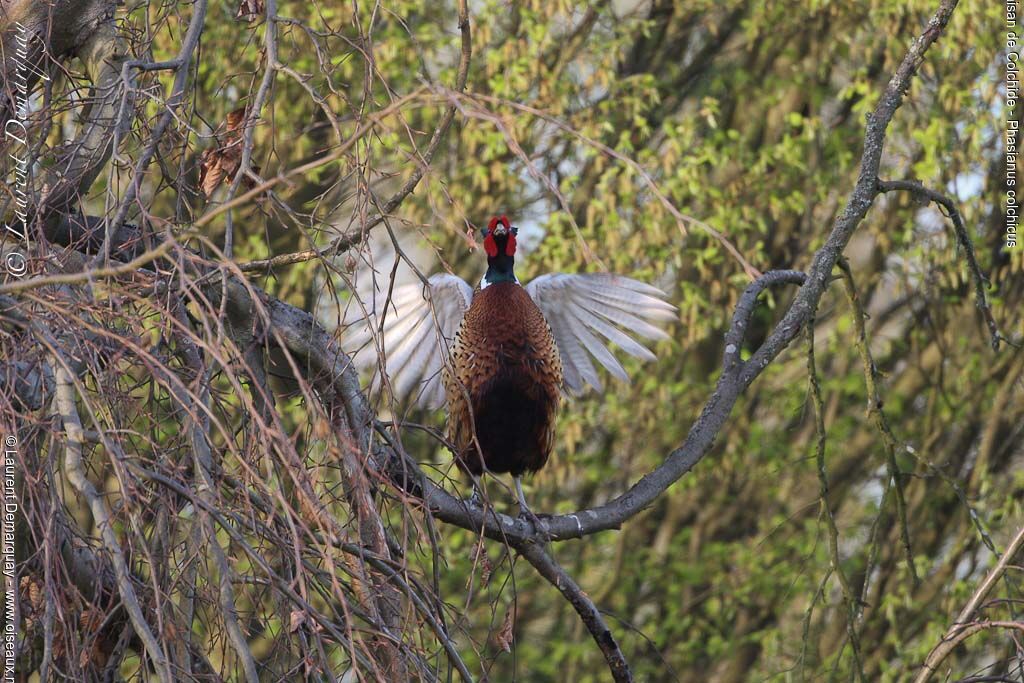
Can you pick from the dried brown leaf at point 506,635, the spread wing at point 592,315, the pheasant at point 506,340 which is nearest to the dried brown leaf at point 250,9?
the dried brown leaf at point 506,635

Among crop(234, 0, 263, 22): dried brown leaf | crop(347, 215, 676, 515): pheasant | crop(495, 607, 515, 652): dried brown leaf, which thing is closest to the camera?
crop(495, 607, 515, 652): dried brown leaf

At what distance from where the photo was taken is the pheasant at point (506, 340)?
12.8 ft

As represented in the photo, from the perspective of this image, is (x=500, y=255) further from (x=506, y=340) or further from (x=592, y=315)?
(x=592, y=315)

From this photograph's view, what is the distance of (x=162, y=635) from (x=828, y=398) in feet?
18.8

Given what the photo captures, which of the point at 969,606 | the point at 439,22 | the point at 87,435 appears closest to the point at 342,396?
the point at 87,435

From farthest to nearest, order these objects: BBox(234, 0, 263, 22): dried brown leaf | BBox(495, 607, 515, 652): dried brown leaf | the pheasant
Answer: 1. the pheasant
2. BBox(234, 0, 263, 22): dried brown leaf
3. BBox(495, 607, 515, 652): dried brown leaf

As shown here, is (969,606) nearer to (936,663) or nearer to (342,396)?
(936,663)

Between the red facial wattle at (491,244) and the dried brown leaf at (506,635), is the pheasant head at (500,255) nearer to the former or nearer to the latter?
the red facial wattle at (491,244)

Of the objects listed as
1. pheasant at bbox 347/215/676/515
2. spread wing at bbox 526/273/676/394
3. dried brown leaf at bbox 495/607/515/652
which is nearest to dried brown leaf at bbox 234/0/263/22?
dried brown leaf at bbox 495/607/515/652

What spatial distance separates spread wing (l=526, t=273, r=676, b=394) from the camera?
3926 millimetres

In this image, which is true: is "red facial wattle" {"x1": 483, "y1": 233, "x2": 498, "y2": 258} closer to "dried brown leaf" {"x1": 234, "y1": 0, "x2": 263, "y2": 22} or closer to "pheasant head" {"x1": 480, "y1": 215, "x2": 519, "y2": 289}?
"pheasant head" {"x1": 480, "y1": 215, "x2": 519, "y2": 289}

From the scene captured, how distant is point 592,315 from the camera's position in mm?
4156

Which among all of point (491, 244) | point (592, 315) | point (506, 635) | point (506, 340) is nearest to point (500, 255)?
point (491, 244)

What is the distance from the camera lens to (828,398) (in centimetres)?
696
